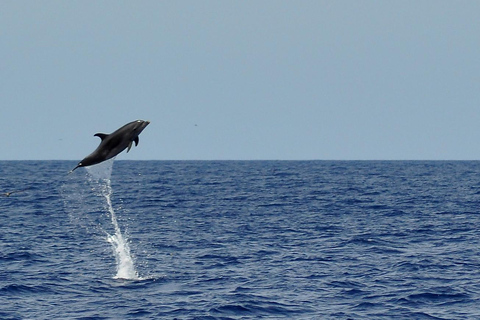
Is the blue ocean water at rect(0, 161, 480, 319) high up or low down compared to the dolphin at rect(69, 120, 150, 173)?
down

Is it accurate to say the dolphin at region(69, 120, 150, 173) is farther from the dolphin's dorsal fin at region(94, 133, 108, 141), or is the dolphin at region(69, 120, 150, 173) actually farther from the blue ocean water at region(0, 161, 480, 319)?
the blue ocean water at region(0, 161, 480, 319)

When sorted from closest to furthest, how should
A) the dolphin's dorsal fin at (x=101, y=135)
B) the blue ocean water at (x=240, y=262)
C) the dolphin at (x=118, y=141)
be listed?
the dolphin at (x=118, y=141) → the dolphin's dorsal fin at (x=101, y=135) → the blue ocean water at (x=240, y=262)

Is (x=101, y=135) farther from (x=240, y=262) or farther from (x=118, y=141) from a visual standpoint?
(x=240, y=262)

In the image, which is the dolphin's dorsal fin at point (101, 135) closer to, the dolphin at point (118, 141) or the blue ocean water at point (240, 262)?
the dolphin at point (118, 141)

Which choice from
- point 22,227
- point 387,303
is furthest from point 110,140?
point 22,227

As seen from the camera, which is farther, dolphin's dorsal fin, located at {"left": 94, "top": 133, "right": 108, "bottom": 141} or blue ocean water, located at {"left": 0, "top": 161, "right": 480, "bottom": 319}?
blue ocean water, located at {"left": 0, "top": 161, "right": 480, "bottom": 319}

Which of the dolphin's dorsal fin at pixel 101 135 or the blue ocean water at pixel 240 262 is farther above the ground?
the dolphin's dorsal fin at pixel 101 135

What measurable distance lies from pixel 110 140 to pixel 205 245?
26.6m

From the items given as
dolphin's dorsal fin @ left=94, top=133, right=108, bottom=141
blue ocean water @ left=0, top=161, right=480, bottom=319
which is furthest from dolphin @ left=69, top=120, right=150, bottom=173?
blue ocean water @ left=0, top=161, right=480, bottom=319

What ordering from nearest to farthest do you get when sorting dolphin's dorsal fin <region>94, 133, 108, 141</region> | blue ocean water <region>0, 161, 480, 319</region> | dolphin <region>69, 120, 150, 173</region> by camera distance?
dolphin <region>69, 120, 150, 173</region>, dolphin's dorsal fin <region>94, 133, 108, 141</region>, blue ocean water <region>0, 161, 480, 319</region>

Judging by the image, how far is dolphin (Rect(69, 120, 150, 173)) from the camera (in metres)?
11.8

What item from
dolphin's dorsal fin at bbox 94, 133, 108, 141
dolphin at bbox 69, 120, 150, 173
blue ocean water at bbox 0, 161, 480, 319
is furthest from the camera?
blue ocean water at bbox 0, 161, 480, 319

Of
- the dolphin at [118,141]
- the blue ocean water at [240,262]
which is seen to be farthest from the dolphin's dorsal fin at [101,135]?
the blue ocean water at [240,262]

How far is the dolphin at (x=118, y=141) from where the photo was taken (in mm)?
11828
